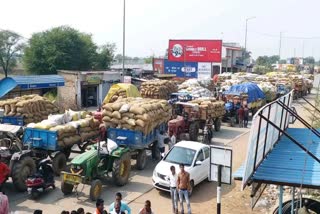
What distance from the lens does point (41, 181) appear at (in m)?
12.1

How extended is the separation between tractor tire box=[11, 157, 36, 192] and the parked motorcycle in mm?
268

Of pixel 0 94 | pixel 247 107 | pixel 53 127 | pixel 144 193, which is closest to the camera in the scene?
pixel 144 193

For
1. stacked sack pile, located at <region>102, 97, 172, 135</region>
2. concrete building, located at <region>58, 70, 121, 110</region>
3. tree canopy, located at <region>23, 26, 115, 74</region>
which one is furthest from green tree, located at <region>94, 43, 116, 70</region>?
stacked sack pile, located at <region>102, 97, 172, 135</region>

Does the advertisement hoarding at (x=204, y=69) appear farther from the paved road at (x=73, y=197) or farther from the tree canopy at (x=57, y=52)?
the paved road at (x=73, y=197)

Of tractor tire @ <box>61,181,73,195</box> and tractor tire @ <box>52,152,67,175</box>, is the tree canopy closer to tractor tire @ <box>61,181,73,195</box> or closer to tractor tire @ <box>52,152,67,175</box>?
tractor tire @ <box>52,152,67,175</box>

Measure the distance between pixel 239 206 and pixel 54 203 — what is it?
528 cm

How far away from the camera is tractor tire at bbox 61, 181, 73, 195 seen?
12166 millimetres

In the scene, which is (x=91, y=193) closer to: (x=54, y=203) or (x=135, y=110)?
(x=54, y=203)

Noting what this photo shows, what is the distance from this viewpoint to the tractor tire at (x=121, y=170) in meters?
13.0

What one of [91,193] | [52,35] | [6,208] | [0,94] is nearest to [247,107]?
[0,94]

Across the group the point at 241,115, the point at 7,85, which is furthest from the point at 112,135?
the point at 241,115

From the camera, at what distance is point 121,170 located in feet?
44.1

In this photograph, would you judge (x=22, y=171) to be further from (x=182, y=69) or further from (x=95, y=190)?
(x=182, y=69)

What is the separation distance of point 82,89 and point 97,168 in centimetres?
1967
